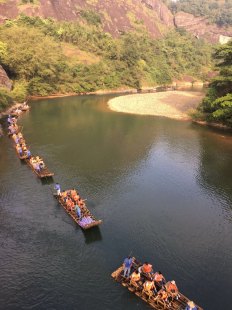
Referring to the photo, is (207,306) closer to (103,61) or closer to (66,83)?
(66,83)

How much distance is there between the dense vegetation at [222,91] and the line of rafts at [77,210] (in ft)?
133

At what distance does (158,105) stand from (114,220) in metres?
67.7

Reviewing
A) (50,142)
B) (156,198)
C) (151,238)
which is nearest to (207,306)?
(151,238)

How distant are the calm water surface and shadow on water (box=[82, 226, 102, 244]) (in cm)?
10

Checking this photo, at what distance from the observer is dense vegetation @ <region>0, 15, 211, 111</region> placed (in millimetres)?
101500

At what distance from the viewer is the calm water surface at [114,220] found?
24.3 metres

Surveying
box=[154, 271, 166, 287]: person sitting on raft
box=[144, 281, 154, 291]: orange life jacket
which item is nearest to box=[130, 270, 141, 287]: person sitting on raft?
box=[144, 281, 154, 291]: orange life jacket

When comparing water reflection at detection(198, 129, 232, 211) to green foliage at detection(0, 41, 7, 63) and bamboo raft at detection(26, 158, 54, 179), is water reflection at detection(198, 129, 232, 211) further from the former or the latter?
green foliage at detection(0, 41, 7, 63)

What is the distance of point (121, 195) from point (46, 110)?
179 ft

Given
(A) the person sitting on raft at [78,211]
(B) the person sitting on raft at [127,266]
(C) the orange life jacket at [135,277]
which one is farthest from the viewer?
(A) the person sitting on raft at [78,211]

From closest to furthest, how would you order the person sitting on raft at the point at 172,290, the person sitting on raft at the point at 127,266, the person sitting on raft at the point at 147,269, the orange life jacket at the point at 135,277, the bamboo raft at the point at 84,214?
the person sitting on raft at the point at 172,290 < the orange life jacket at the point at 135,277 < the person sitting on raft at the point at 147,269 < the person sitting on raft at the point at 127,266 < the bamboo raft at the point at 84,214

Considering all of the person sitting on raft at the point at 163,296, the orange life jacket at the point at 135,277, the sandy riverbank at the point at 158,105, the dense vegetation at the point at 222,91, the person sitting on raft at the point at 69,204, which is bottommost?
the sandy riverbank at the point at 158,105

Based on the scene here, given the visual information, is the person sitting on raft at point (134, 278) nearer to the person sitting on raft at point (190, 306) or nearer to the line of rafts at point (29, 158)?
the person sitting on raft at point (190, 306)

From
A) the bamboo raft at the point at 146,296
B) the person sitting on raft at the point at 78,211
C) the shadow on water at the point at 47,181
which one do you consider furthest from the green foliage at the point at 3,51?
the bamboo raft at the point at 146,296
